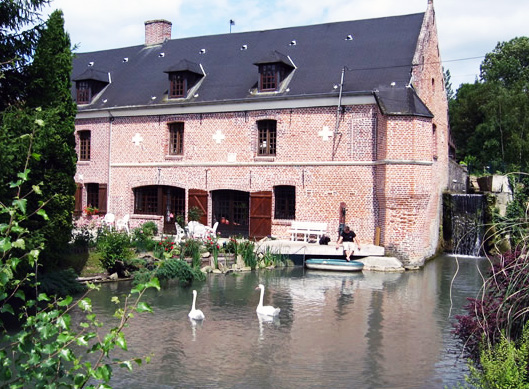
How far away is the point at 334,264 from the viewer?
1608cm

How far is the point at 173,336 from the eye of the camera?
8.84m

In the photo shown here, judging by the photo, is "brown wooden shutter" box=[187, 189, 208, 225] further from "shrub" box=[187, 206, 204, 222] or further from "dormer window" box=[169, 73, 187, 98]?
"dormer window" box=[169, 73, 187, 98]

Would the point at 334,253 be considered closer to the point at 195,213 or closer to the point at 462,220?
the point at 195,213

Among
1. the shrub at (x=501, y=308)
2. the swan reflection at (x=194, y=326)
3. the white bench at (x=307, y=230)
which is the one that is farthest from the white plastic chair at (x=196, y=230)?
the shrub at (x=501, y=308)

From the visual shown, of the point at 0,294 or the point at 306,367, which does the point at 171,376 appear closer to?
the point at 306,367

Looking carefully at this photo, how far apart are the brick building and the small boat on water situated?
6.26 feet

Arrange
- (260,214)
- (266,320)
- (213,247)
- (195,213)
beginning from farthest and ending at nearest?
(260,214) → (195,213) → (213,247) → (266,320)

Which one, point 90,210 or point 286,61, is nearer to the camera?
point 90,210

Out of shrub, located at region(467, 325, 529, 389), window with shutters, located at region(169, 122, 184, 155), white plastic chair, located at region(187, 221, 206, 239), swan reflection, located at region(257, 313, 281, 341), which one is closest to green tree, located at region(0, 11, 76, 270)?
swan reflection, located at region(257, 313, 281, 341)

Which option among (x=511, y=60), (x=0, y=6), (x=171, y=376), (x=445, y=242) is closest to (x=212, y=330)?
(x=171, y=376)

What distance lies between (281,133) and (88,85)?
31.2 ft

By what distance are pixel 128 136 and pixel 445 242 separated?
42.0ft

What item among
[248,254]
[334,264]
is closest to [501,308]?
[334,264]

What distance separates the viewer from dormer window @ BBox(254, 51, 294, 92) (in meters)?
19.8
